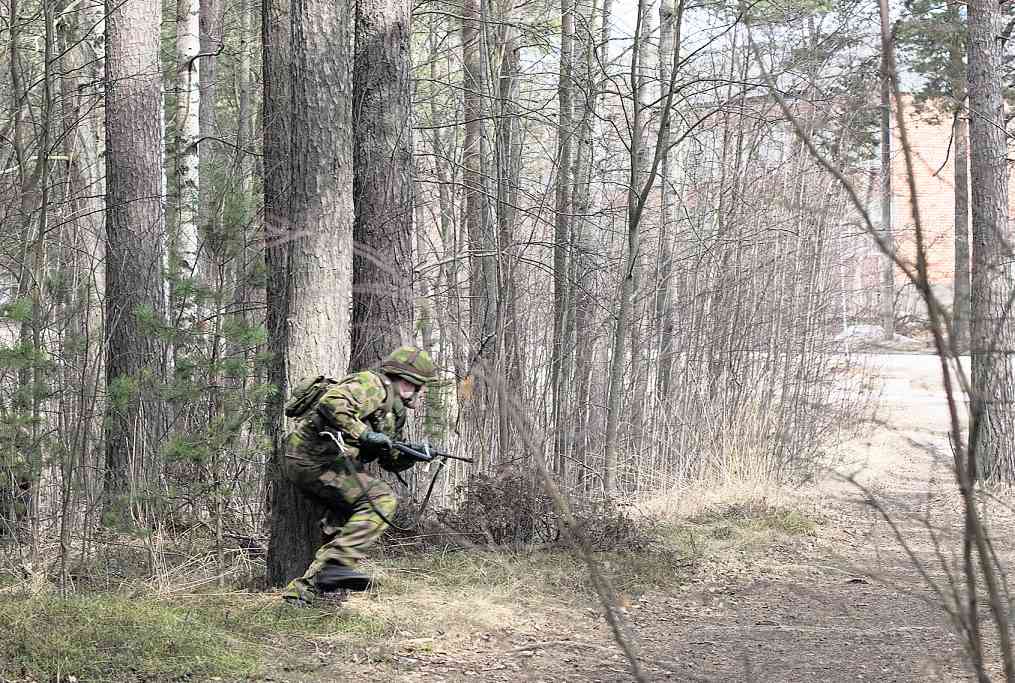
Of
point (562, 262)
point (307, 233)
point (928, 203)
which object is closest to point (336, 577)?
point (307, 233)

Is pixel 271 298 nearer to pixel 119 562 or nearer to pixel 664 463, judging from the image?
pixel 119 562

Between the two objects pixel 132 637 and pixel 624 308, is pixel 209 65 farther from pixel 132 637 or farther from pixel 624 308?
pixel 132 637

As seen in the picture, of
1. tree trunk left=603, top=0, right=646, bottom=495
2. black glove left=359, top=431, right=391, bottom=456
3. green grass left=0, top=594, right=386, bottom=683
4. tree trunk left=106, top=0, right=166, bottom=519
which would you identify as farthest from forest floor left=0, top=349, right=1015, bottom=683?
tree trunk left=106, top=0, right=166, bottom=519

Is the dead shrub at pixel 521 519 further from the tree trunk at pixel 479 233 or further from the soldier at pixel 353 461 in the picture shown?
the soldier at pixel 353 461

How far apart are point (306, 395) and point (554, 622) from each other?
2111 mm

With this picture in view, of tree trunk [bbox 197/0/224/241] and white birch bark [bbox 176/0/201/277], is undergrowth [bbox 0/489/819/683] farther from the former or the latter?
tree trunk [bbox 197/0/224/241]

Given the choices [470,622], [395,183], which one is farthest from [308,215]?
[470,622]

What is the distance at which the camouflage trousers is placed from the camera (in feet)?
20.4

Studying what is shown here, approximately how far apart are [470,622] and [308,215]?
267 centimetres

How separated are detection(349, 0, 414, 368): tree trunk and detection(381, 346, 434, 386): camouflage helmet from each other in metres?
1.51

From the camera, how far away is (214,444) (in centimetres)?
676

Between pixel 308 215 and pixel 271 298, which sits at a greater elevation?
pixel 308 215

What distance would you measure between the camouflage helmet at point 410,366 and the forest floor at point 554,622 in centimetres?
118

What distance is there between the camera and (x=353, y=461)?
6145mm
